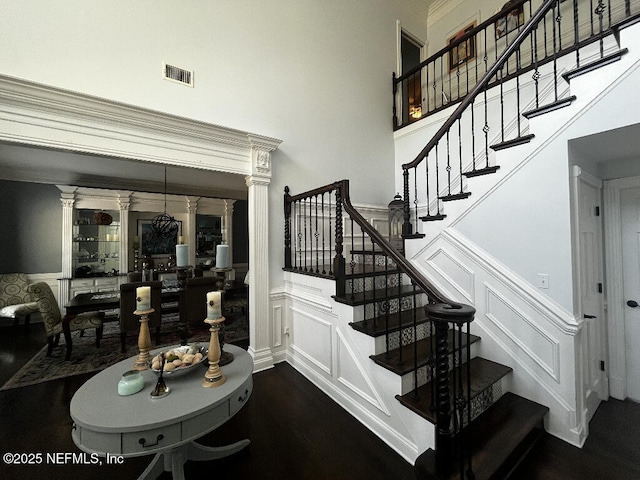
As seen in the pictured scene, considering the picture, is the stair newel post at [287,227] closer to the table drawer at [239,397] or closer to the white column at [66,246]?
the table drawer at [239,397]

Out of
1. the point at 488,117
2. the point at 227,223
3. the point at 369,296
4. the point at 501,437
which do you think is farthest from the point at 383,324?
the point at 227,223

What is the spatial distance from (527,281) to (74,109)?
13.2ft

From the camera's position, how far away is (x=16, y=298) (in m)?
4.68

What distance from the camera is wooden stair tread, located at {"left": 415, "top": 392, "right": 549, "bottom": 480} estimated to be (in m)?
1.48

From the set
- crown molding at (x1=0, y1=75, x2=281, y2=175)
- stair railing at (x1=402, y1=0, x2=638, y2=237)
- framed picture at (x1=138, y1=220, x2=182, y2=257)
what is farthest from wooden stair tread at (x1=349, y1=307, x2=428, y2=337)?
framed picture at (x1=138, y1=220, x2=182, y2=257)

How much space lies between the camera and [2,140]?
2.02 metres

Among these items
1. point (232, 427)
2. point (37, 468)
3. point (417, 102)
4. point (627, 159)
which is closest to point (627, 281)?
point (627, 159)

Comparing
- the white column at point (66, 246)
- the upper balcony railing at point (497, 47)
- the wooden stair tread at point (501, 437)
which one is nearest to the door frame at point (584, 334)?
the wooden stair tread at point (501, 437)

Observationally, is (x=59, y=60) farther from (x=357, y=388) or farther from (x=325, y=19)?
(x=357, y=388)

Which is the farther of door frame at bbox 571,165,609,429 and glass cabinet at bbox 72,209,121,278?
glass cabinet at bbox 72,209,121,278

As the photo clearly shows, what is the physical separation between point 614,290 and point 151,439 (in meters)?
3.87

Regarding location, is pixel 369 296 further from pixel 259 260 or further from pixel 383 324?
pixel 259 260

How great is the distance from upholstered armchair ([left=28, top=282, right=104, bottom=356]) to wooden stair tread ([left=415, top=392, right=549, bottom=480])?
14.1ft

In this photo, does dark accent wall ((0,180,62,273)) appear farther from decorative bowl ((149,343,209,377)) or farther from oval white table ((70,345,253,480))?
decorative bowl ((149,343,209,377))
